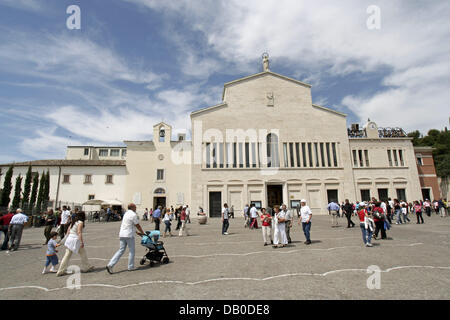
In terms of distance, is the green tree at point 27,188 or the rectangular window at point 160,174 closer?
the green tree at point 27,188

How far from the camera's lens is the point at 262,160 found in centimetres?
3444

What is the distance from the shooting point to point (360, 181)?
35.1 m

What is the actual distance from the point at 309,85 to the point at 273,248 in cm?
3317

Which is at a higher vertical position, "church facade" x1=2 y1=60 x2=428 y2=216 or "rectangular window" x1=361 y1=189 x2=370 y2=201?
"church facade" x1=2 y1=60 x2=428 y2=216

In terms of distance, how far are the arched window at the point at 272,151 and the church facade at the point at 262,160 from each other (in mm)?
142

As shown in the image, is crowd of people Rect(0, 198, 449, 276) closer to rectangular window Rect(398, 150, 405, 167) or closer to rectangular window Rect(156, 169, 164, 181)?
rectangular window Rect(156, 169, 164, 181)

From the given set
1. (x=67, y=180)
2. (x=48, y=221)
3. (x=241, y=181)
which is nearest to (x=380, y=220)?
(x=48, y=221)

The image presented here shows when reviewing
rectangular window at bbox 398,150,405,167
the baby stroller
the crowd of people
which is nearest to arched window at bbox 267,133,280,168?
the crowd of people

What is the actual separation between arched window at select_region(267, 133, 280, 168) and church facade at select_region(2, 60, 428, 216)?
5.6 inches

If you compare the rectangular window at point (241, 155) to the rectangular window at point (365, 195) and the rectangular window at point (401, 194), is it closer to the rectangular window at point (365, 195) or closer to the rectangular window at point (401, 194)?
the rectangular window at point (365, 195)

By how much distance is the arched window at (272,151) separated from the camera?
34562mm

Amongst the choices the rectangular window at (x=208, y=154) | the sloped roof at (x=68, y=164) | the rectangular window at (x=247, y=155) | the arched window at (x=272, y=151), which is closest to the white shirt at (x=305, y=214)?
the rectangular window at (x=247, y=155)

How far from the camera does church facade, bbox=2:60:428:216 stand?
3362 cm
